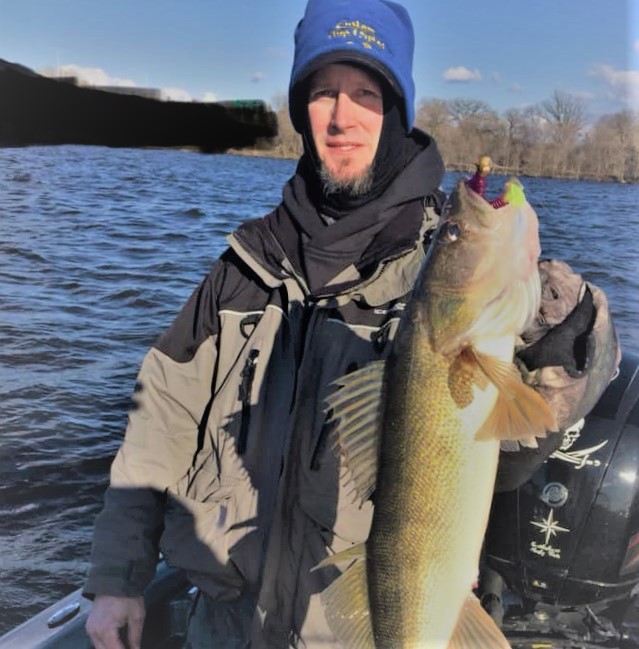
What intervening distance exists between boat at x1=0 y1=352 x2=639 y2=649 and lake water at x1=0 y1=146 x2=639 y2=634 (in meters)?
0.98

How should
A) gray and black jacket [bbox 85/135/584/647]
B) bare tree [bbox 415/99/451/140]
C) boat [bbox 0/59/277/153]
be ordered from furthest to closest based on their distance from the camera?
boat [bbox 0/59/277/153] → bare tree [bbox 415/99/451/140] → gray and black jacket [bbox 85/135/584/647]

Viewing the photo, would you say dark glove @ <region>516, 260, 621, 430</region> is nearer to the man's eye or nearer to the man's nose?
the man's nose

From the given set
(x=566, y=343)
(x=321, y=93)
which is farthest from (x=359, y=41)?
(x=566, y=343)

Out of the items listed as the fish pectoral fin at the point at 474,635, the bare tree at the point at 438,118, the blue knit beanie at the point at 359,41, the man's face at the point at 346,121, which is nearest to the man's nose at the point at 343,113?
the man's face at the point at 346,121

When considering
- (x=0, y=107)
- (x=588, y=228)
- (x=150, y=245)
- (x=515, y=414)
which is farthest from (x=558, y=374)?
(x=0, y=107)

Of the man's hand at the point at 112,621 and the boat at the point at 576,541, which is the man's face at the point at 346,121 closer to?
the boat at the point at 576,541

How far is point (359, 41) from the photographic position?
278 cm

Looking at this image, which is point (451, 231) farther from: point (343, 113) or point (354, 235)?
point (343, 113)

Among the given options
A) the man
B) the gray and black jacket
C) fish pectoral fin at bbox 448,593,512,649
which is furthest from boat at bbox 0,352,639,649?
fish pectoral fin at bbox 448,593,512,649

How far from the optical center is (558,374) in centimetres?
193

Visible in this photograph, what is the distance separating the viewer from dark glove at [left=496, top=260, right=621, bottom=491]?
1.90 metres

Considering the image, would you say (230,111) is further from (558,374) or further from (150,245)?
(558,374)

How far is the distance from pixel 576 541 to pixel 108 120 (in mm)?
51656

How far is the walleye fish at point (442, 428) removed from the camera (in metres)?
1.75
